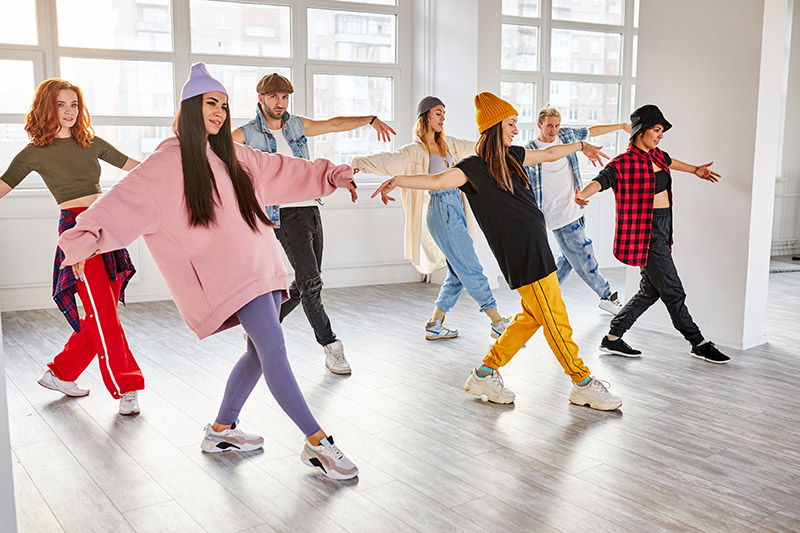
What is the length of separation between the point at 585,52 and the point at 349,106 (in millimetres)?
2635

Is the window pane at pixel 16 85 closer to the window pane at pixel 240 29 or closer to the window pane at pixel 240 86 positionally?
the window pane at pixel 240 29

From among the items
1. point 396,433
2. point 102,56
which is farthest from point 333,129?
point 102,56

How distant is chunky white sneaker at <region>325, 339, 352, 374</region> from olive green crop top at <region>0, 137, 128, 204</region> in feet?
4.73

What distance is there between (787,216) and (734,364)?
5865 millimetres

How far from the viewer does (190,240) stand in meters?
2.46

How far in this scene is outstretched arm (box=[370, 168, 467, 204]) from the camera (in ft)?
10.0

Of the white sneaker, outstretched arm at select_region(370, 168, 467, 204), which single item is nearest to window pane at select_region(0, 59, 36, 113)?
the white sneaker

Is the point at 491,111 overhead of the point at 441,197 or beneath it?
overhead

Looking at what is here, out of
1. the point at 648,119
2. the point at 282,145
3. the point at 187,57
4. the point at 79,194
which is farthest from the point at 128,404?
the point at 187,57

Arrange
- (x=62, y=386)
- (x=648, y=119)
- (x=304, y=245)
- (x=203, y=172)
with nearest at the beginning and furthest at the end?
1. (x=203, y=172)
2. (x=62, y=386)
3. (x=304, y=245)
4. (x=648, y=119)

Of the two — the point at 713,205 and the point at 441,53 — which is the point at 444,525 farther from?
the point at 441,53

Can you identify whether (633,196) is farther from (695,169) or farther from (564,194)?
(564,194)

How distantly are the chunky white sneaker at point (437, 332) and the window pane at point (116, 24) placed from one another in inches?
132

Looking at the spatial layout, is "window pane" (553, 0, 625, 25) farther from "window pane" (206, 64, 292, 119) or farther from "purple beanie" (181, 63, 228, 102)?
"purple beanie" (181, 63, 228, 102)
